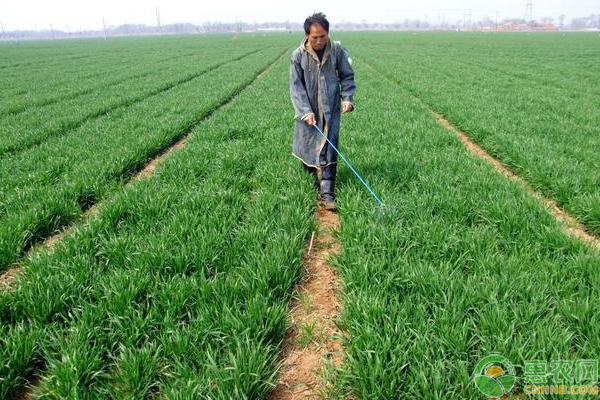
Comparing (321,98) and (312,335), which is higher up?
(321,98)

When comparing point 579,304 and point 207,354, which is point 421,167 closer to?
point 579,304

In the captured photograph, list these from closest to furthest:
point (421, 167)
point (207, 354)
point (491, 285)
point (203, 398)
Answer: point (203, 398), point (207, 354), point (491, 285), point (421, 167)

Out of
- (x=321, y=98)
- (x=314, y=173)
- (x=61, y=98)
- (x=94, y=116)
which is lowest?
(x=314, y=173)

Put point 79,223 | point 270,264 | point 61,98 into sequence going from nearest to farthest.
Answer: point 270,264 → point 79,223 → point 61,98

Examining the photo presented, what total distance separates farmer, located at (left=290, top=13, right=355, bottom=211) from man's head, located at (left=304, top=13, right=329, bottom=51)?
5 cm

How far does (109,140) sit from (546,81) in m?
18.4

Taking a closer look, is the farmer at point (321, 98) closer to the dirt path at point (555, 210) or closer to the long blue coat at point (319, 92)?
the long blue coat at point (319, 92)

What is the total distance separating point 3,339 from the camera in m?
2.54

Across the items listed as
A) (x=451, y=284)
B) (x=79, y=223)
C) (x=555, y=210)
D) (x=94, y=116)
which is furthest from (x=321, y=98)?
(x=94, y=116)

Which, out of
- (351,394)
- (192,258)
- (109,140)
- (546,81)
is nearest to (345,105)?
(192,258)

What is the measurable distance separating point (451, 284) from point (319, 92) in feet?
10.1

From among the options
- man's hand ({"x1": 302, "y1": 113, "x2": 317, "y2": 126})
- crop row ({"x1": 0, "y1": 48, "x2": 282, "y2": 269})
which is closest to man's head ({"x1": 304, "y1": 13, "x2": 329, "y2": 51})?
man's hand ({"x1": 302, "y1": 113, "x2": 317, "y2": 126})

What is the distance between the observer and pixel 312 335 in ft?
9.34

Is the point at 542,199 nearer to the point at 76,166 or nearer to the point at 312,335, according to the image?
the point at 312,335
